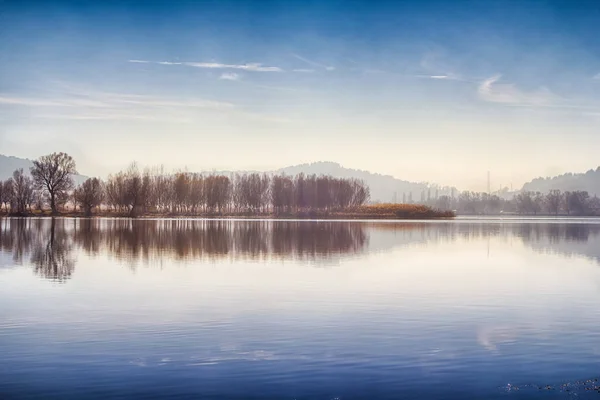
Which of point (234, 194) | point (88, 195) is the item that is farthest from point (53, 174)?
point (234, 194)

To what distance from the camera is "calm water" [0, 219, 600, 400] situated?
10.4 metres

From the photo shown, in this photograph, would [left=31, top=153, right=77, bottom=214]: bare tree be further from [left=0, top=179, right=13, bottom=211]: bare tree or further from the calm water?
the calm water

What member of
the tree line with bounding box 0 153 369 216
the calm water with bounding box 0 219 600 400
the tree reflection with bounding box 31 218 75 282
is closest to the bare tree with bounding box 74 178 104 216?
the tree line with bounding box 0 153 369 216

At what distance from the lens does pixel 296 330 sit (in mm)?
14453

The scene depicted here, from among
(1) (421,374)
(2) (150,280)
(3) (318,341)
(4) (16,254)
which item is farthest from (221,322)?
(4) (16,254)

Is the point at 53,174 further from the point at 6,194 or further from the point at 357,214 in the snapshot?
the point at 357,214

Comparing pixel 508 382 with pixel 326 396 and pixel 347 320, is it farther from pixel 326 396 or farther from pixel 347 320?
pixel 347 320

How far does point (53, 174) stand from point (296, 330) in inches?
4593

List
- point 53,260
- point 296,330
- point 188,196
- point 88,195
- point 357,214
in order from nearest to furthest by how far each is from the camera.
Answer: point 296,330, point 53,260, point 88,195, point 357,214, point 188,196

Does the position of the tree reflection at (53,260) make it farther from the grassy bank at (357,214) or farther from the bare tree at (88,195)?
the grassy bank at (357,214)

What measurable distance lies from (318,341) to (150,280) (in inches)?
459

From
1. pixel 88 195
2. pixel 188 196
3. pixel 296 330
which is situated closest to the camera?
pixel 296 330

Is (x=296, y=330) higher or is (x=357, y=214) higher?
(x=357, y=214)

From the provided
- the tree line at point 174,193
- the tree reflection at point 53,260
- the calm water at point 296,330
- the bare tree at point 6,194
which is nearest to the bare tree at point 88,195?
the tree line at point 174,193
